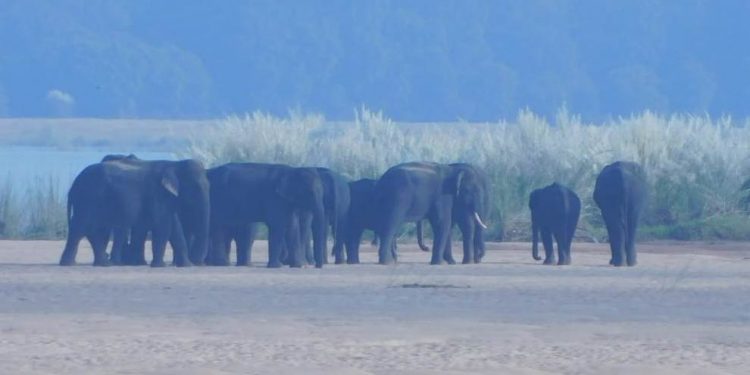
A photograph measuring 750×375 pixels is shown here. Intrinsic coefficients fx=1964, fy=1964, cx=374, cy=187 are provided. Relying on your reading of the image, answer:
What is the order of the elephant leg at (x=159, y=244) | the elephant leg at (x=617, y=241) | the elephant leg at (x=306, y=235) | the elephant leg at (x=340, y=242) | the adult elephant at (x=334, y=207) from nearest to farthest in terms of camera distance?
the elephant leg at (x=159, y=244)
the elephant leg at (x=306, y=235)
the adult elephant at (x=334, y=207)
the elephant leg at (x=617, y=241)
the elephant leg at (x=340, y=242)

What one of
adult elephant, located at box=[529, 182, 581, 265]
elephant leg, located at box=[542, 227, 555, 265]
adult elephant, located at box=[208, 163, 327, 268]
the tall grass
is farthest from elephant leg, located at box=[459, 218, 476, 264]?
the tall grass

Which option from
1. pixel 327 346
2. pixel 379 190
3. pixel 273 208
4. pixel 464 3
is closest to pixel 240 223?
pixel 273 208

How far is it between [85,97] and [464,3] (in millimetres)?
17319

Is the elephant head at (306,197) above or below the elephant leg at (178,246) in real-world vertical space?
above

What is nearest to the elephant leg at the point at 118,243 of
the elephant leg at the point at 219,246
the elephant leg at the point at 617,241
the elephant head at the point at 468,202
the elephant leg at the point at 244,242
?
the elephant leg at the point at 219,246

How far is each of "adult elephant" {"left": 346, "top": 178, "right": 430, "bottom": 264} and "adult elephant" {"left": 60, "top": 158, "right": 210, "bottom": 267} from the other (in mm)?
2135

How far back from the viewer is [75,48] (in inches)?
3332

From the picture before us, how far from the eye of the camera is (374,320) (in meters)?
15.5

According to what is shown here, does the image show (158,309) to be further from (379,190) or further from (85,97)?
(85,97)

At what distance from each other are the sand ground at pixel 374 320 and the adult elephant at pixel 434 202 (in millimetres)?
1050

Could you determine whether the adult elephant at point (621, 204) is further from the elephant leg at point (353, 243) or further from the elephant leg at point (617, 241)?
the elephant leg at point (353, 243)

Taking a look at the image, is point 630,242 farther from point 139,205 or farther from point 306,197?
point 139,205

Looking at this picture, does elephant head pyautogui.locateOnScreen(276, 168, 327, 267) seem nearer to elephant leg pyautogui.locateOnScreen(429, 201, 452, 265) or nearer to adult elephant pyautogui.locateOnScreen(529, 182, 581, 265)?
elephant leg pyautogui.locateOnScreen(429, 201, 452, 265)

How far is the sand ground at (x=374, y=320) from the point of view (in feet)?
41.6
